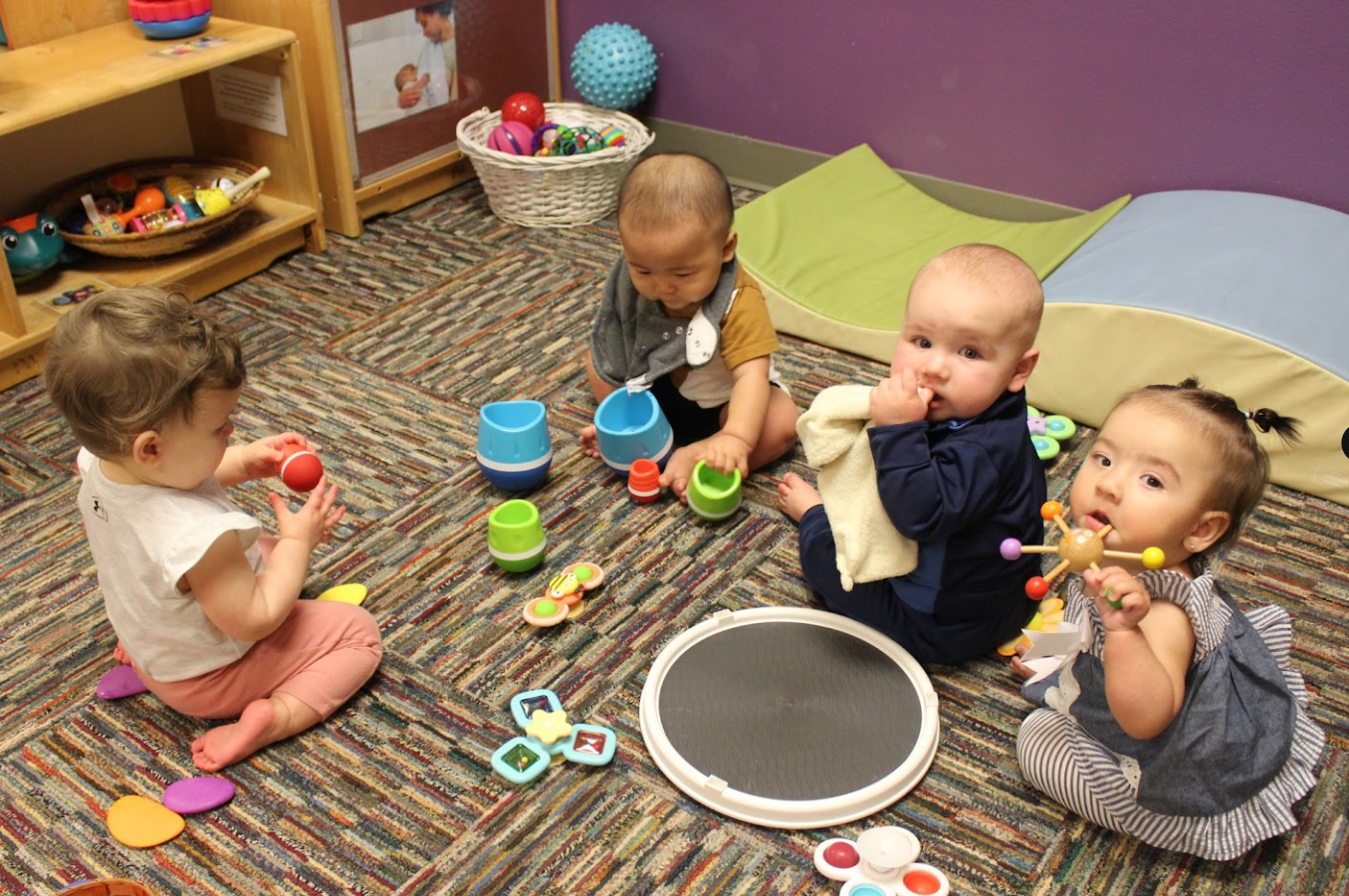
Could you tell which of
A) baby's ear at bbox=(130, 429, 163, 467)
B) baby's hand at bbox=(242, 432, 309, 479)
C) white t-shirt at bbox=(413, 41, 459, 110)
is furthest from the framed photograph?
baby's ear at bbox=(130, 429, 163, 467)

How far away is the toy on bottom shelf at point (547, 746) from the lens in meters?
1.36

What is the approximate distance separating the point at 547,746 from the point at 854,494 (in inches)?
19.1

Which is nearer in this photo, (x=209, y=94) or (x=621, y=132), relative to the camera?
(x=209, y=94)

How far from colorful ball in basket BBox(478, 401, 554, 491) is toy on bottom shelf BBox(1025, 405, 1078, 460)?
0.82 m


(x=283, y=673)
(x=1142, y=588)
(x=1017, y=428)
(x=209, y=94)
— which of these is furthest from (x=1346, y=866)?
(x=209, y=94)

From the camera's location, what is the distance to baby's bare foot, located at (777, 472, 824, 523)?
69.1 inches

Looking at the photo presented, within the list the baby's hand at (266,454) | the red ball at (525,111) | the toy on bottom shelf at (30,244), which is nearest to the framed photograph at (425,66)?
the red ball at (525,111)

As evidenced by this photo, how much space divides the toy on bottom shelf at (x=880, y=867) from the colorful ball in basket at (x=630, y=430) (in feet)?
2.48

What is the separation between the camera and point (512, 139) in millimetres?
2695

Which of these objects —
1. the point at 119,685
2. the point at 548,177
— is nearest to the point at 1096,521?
the point at 119,685

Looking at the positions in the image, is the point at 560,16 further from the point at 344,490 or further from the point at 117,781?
the point at 117,781

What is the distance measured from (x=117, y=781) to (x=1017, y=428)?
45.1 inches

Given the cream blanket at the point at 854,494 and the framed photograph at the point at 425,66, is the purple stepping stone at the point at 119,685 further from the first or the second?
the framed photograph at the point at 425,66

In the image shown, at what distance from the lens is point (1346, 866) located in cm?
127
